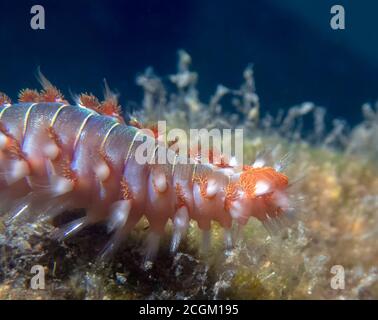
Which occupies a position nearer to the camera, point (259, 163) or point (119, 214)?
point (119, 214)

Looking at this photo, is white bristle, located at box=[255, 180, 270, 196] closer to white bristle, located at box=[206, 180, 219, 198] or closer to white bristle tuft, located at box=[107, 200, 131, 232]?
white bristle, located at box=[206, 180, 219, 198]

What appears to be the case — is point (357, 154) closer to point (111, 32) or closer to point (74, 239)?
point (74, 239)

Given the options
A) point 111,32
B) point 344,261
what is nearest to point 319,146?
point 344,261

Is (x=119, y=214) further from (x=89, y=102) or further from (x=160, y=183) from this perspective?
(x=89, y=102)

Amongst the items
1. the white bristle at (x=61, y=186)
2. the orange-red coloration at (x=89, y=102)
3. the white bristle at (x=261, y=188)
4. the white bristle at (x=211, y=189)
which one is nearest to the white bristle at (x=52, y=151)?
the white bristle at (x=61, y=186)

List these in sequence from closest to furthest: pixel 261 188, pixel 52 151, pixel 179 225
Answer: pixel 261 188, pixel 179 225, pixel 52 151

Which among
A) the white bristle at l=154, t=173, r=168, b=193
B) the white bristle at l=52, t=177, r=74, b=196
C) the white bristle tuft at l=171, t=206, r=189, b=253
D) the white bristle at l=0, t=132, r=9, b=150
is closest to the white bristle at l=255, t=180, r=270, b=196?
the white bristle tuft at l=171, t=206, r=189, b=253

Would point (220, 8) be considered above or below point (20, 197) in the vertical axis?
above

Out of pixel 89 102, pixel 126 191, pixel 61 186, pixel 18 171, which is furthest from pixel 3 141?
pixel 126 191

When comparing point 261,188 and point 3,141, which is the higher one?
point 3,141
